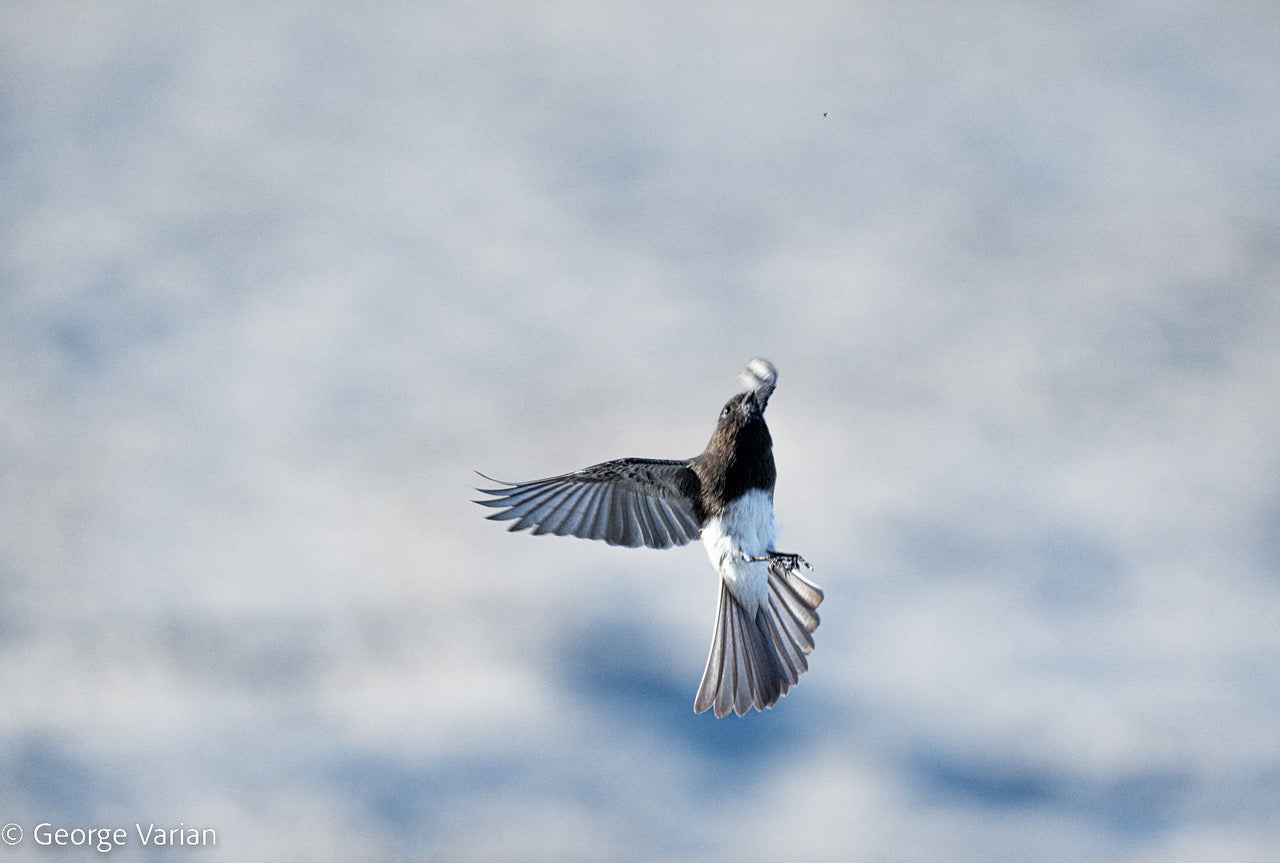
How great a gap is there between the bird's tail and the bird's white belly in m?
0.37

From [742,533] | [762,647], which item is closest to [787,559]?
[742,533]

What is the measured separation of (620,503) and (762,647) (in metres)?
1.11

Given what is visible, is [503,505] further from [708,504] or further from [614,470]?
[708,504]

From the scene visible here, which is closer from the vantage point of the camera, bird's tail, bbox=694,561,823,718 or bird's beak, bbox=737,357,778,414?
bird's beak, bbox=737,357,778,414

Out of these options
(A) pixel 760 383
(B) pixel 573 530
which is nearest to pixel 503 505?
(B) pixel 573 530

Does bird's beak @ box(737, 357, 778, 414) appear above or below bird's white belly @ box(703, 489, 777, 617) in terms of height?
above

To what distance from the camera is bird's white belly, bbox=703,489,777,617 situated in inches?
241

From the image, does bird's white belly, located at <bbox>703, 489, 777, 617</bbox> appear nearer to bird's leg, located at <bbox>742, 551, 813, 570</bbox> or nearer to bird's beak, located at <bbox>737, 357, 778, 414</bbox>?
bird's leg, located at <bbox>742, 551, 813, 570</bbox>

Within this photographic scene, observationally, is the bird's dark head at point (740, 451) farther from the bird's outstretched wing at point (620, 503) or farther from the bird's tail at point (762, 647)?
the bird's tail at point (762, 647)

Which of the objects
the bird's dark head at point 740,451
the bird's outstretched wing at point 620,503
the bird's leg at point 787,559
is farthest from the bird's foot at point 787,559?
the bird's outstretched wing at point 620,503

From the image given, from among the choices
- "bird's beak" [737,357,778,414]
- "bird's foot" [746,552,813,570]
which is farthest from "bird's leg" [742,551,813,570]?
"bird's beak" [737,357,778,414]

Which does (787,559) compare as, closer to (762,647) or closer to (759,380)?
(759,380)

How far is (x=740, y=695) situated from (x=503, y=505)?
1.57m

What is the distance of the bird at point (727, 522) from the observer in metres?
6.05
